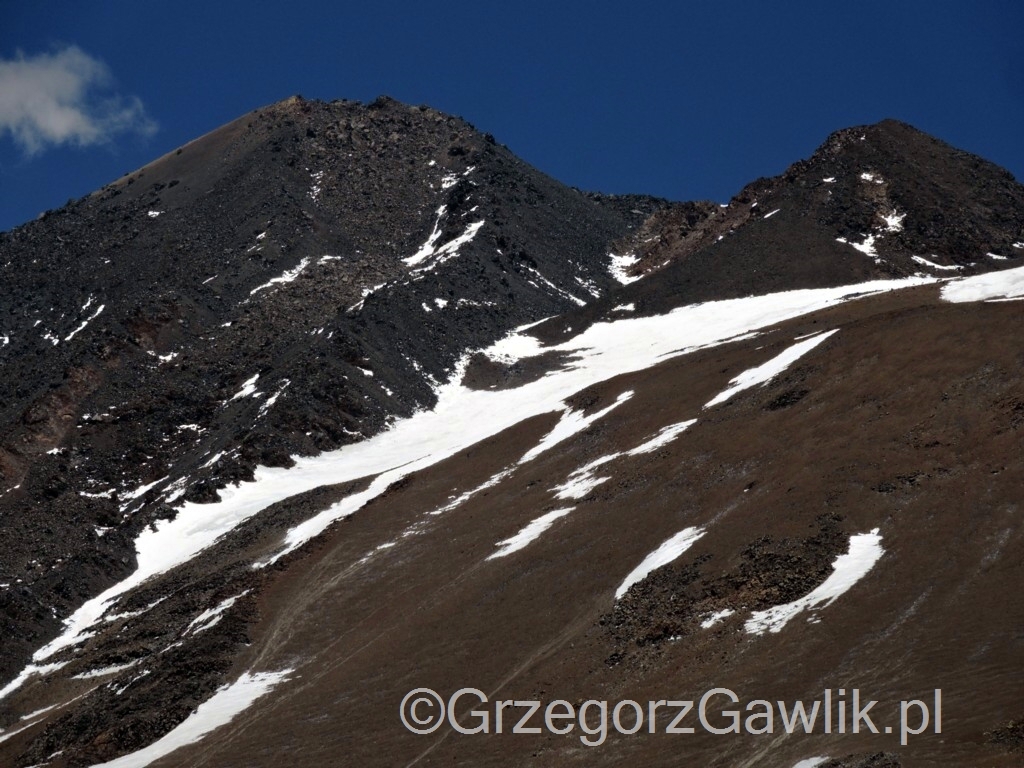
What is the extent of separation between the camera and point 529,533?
51469mm

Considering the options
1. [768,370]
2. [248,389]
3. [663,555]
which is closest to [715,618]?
[663,555]

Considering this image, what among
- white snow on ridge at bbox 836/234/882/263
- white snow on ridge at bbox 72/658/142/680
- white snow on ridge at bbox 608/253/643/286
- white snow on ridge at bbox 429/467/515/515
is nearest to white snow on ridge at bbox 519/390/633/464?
white snow on ridge at bbox 429/467/515/515

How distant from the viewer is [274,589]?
184 feet

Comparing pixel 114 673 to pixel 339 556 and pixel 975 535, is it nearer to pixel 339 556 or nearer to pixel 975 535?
pixel 339 556

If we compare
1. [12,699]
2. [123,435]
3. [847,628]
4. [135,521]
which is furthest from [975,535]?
[123,435]

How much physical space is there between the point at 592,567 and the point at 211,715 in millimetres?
14029

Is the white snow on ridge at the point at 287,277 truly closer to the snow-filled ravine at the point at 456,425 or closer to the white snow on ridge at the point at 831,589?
the snow-filled ravine at the point at 456,425

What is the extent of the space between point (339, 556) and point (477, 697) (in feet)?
71.4

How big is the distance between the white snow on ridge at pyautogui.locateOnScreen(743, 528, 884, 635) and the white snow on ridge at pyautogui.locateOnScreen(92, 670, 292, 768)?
19.0m

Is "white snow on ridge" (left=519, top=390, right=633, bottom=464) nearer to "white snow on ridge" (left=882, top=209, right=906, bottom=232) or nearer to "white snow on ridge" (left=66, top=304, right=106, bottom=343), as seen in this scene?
"white snow on ridge" (left=882, top=209, right=906, bottom=232)

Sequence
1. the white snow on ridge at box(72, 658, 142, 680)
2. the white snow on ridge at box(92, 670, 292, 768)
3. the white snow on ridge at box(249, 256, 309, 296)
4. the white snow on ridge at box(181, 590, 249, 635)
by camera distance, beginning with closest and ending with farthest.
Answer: the white snow on ridge at box(92, 670, 292, 768), the white snow on ridge at box(181, 590, 249, 635), the white snow on ridge at box(72, 658, 142, 680), the white snow on ridge at box(249, 256, 309, 296)

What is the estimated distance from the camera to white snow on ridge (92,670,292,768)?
43.1m

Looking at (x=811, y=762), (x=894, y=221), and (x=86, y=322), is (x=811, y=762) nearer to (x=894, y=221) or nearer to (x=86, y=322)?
(x=894, y=221)

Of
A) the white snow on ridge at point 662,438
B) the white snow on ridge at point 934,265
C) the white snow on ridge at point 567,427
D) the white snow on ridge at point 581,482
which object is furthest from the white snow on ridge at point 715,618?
the white snow on ridge at point 934,265
